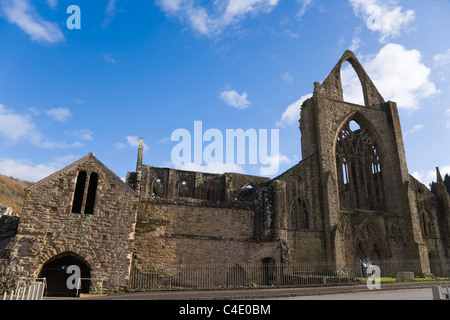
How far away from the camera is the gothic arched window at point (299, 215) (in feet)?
80.2

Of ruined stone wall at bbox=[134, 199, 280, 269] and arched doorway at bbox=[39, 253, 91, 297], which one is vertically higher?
ruined stone wall at bbox=[134, 199, 280, 269]

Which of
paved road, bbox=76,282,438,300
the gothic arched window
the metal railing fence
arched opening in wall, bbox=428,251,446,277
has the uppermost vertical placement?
the gothic arched window

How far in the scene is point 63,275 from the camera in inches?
663

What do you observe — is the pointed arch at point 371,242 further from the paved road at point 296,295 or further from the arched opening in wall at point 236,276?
the paved road at point 296,295

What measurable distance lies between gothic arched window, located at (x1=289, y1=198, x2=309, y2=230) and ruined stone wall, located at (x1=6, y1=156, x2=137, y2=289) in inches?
486

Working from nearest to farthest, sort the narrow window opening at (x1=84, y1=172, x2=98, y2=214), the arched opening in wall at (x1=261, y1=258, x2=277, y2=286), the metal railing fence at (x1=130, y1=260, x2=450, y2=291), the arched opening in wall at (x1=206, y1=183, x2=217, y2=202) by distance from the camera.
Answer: the narrow window opening at (x1=84, y1=172, x2=98, y2=214) → the metal railing fence at (x1=130, y1=260, x2=450, y2=291) → the arched opening in wall at (x1=261, y1=258, x2=277, y2=286) → the arched opening in wall at (x1=206, y1=183, x2=217, y2=202)

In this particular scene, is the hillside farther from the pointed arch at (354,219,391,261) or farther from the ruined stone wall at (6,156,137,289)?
the pointed arch at (354,219,391,261)

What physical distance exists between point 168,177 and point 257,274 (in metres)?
14.6

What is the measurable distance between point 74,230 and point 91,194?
2.02m

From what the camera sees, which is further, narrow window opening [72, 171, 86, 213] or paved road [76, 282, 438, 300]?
narrow window opening [72, 171, 86, 213]

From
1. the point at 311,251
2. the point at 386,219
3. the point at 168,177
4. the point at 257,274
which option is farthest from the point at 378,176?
the point at 168,177

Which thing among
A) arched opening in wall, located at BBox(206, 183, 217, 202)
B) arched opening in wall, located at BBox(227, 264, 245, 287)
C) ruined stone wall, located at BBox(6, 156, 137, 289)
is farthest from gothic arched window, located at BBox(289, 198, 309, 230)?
ruined stone wall, located at BBox(6, 156, 137, 289)

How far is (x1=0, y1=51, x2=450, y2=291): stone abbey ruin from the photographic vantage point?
51.5ft
